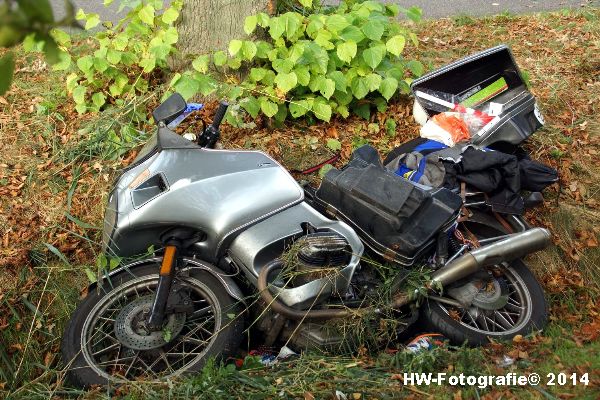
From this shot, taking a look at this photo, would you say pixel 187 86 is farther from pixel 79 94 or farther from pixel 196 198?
pixel 196 198

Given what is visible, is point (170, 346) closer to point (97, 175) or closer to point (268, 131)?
point (97, 175)

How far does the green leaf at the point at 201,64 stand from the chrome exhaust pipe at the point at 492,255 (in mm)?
2387

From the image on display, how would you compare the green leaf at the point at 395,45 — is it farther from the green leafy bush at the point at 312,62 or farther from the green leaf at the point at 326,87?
the green leaf at the point at 326,87

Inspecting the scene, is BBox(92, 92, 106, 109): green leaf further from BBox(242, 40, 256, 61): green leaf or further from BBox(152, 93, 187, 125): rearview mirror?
BBox(152, 93, 187, 125): rearview mirror

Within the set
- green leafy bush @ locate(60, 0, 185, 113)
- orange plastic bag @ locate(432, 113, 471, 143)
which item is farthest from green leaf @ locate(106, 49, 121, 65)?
orange plastic bag @ locate(432, 113, 471, 143)

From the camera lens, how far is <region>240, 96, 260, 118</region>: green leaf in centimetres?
451

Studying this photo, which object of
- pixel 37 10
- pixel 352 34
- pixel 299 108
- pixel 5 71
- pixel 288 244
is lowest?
pixel 288 244

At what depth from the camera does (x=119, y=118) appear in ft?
15.4

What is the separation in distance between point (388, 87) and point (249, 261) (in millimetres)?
2057

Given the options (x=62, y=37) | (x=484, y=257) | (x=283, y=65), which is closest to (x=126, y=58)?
(x=62, y=37)

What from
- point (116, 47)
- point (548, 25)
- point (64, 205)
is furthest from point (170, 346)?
point (548, 25)

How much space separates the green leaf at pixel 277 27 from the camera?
4.56 meters

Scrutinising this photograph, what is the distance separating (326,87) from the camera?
454cm

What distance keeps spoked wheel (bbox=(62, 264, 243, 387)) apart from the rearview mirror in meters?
0.84
